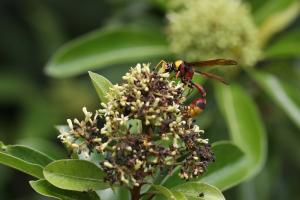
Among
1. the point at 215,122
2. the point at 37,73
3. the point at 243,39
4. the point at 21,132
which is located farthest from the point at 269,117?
the point at 37,73

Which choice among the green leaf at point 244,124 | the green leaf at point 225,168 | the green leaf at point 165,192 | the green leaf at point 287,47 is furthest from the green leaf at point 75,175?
the green leaf at point 287,47

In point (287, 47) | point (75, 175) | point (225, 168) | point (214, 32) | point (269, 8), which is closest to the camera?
point (75, 175)

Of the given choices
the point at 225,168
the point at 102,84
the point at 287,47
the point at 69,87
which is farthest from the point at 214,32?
the point at 69,87

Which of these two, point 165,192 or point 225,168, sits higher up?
point 225,168

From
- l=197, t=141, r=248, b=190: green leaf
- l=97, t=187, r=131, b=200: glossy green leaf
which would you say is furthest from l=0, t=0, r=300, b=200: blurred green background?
l=97, t=187, r=131, b=200: glossy green leaf

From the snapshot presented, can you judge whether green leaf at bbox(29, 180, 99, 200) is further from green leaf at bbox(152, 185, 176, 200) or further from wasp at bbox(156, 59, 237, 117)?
wasp at bbox(156, 59, 237, 117)

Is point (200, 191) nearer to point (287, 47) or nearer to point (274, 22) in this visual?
point (287, 47)

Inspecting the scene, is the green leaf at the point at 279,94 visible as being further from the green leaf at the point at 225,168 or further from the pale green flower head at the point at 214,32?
the green leaf at the point at 225,168
